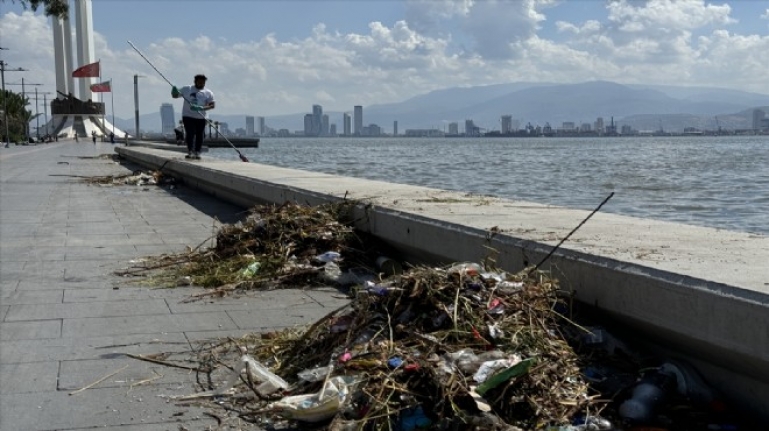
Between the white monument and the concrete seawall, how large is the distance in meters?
87.1

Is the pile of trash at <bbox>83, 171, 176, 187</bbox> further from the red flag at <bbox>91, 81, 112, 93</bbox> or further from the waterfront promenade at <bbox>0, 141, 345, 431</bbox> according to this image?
the red flag at <bbox>91, 81, 112, 93</bbox>

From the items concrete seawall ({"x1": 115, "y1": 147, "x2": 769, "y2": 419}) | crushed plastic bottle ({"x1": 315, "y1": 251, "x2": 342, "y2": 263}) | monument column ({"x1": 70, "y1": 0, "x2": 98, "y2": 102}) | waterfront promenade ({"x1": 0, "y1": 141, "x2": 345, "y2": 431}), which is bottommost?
waterfront promenade ({"x1": 0, "y1": 141, "x2": 345, "y2": 431})

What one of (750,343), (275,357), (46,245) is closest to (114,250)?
(46,245)

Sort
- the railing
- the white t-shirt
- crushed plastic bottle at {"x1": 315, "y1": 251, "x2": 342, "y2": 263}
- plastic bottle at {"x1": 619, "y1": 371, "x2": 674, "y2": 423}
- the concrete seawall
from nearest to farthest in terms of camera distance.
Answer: the concrete seawall → plastic bottle at {"x1": 619, "y1": 371, "x2": 674, "y2": 423} → crushed plastic bottle at {"x1": 315, "y1": 251, "x2": 342, "y2": 263} → the white t-shirt → the railing

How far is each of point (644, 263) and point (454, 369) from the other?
39.0 inches

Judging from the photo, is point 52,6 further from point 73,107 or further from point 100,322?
point 73,107

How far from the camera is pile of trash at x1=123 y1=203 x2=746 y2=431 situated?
122 inches

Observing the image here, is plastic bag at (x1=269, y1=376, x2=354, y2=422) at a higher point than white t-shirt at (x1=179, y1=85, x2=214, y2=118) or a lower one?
lower

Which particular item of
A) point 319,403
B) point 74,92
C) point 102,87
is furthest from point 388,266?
point 74,92

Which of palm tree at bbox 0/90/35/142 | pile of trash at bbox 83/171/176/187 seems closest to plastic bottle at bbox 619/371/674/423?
pile of trash at bbox 83/171/176/187

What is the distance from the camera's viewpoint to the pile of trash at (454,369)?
3.11 meters

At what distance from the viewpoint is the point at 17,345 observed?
4457 millimetres

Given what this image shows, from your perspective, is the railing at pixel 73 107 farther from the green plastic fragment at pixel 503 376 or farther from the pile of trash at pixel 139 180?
the green plastic fragment at pixel 503 376

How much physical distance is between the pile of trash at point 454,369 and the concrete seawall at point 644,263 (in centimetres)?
12
